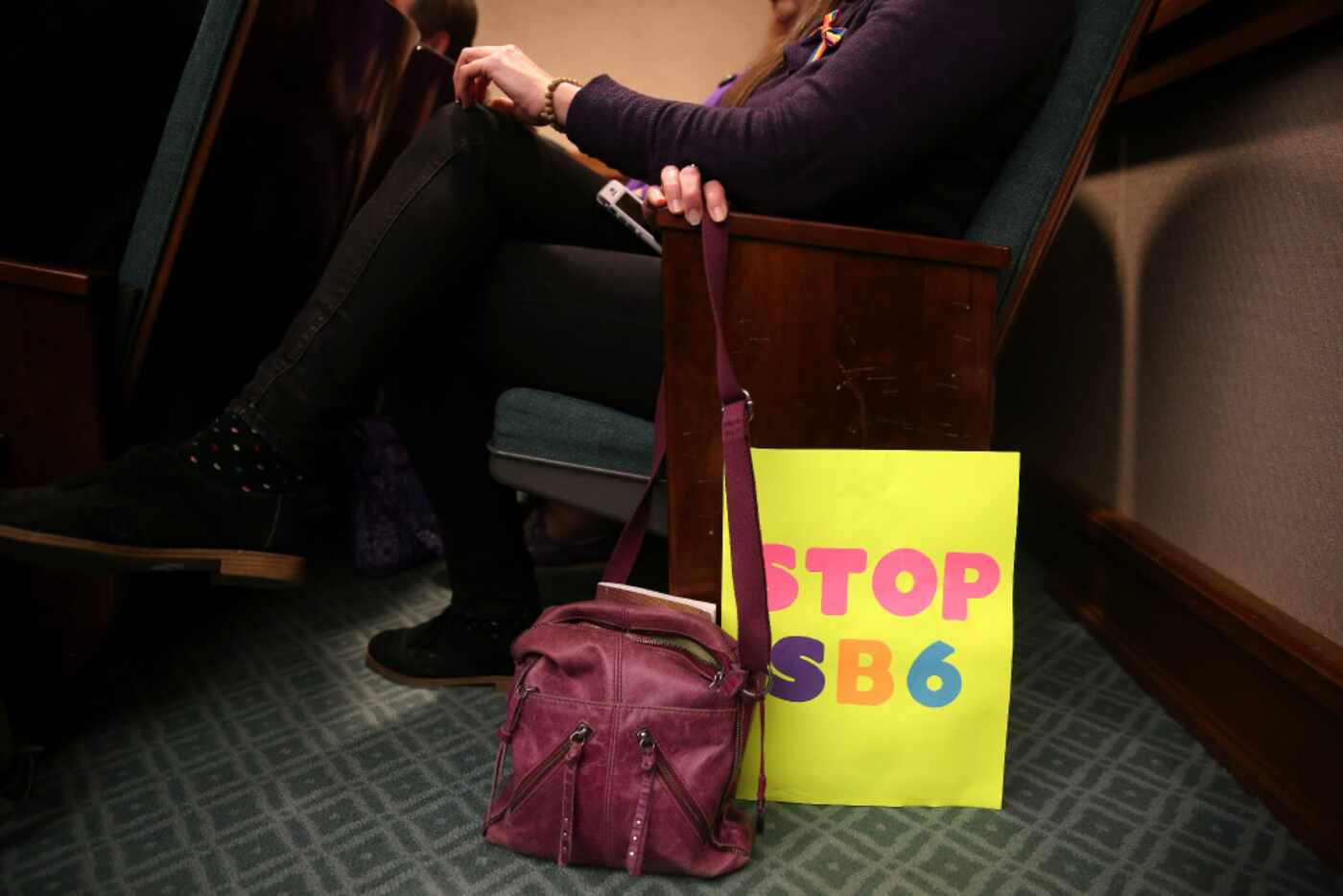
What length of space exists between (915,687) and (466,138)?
0.71 meters

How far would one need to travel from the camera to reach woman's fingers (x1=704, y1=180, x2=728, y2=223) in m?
0.69

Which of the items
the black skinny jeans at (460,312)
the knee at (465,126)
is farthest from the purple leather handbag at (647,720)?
the knee at (465,126)

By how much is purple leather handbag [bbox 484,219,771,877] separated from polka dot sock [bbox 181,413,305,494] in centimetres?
34

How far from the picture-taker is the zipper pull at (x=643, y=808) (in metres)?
0.64

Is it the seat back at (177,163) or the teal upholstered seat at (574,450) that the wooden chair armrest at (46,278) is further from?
the teal upholstered seat at (574,450)

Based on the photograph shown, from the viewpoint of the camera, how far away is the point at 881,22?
718 mm

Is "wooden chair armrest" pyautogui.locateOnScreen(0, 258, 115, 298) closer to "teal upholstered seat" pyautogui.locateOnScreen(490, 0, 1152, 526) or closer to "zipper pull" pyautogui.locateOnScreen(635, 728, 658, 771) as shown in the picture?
"teal upholstered seat" pyautogui.locateOnScreen(490, 0, 1152, 526)

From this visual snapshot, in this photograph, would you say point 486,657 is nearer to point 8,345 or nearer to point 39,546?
point 39,546

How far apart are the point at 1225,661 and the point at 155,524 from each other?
1.13 meters

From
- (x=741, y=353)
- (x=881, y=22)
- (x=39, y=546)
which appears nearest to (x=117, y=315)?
(x=39, y=546)

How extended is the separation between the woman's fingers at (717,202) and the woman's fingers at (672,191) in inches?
0.9

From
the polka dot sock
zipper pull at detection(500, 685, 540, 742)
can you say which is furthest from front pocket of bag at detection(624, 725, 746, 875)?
the polka dot sock

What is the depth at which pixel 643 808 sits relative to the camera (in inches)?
25.7

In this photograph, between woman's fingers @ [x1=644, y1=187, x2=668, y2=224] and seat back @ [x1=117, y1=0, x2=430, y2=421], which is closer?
woman's fingers @ [x1=644, y1=187, x2=668, y2=224]
